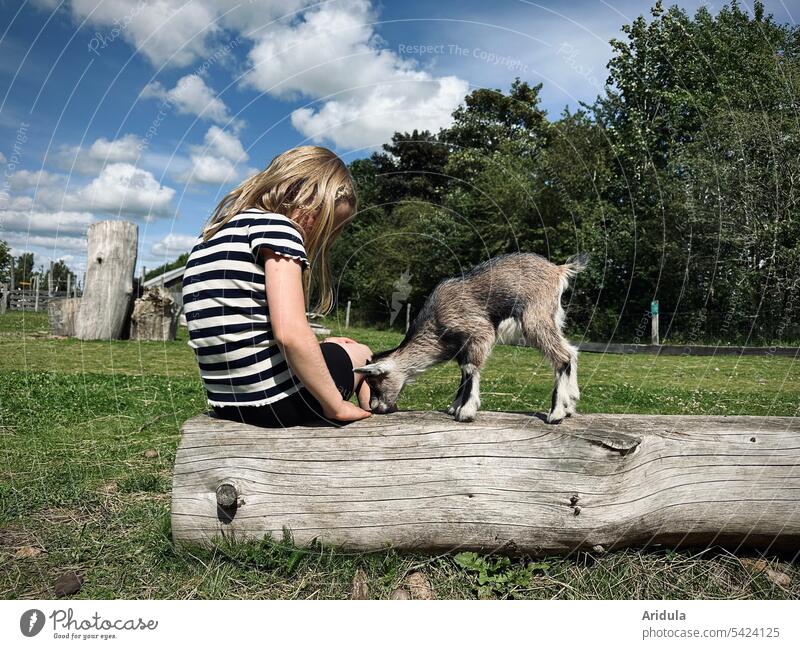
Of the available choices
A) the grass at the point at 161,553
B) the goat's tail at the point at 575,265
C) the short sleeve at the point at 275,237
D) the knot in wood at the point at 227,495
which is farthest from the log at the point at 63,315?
the goat's tail at the point at 575,265

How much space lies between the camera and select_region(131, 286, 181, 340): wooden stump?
13242mm

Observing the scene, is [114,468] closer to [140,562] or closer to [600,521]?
[140,562]

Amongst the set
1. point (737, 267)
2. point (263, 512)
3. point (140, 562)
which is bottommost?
point (140, 562)

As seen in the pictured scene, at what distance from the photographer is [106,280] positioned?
12664mm

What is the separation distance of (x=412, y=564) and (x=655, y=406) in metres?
5.13

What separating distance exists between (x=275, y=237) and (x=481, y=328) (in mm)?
1248

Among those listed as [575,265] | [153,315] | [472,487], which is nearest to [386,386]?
[472,487]

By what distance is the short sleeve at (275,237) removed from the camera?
8.74 ft

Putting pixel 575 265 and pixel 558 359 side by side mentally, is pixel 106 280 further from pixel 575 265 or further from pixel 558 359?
pixel 558 359

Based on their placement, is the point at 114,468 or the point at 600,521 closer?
the point at 600,521

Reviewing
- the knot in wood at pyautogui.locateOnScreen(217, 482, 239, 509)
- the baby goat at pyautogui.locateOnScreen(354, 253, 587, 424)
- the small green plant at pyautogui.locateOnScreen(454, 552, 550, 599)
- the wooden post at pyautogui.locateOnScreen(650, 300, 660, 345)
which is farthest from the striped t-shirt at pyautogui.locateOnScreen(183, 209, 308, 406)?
the wooden post at pyautogui.locateOnScreen(650, 300, 660, 345)

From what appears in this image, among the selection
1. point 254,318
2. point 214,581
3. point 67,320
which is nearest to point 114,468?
point 214,581

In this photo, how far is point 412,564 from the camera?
2.88 meters

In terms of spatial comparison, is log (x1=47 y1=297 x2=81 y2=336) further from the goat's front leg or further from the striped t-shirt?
the goat's front leg
